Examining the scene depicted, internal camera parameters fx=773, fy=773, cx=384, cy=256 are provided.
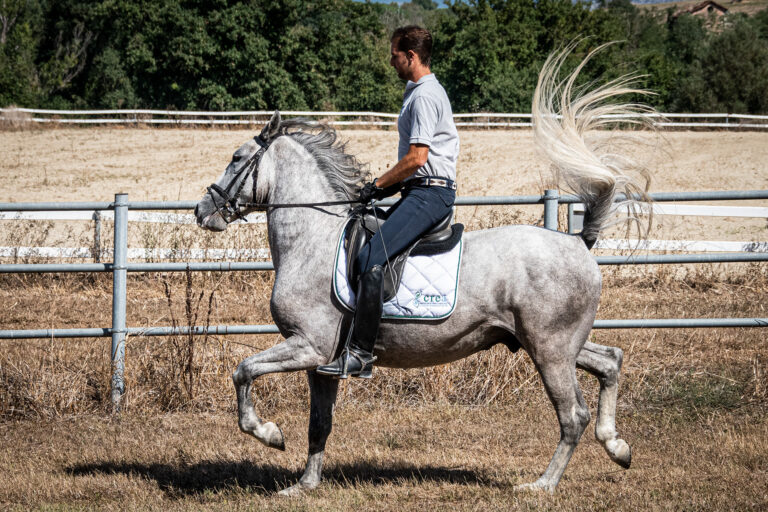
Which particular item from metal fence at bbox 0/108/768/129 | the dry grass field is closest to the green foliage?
metal fence at bbox 0/108/768/129

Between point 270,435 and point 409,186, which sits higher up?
point 409,186

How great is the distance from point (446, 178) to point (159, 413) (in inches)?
150

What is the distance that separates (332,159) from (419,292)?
1177 millimetres

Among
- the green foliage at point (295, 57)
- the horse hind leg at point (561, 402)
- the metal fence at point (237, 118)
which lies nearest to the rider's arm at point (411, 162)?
the horse hind leg at point (561, 402)

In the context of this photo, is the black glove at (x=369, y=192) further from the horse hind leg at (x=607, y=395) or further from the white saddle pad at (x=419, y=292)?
the horse hind leg at (x=607, y=395)

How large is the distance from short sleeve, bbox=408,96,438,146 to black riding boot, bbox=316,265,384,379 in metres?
0.85

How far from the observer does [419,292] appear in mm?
5031

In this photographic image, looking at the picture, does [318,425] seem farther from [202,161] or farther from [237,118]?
[237,118]

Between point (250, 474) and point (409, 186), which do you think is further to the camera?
point (250, 474)

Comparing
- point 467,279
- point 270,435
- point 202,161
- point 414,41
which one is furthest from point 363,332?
point 202,161

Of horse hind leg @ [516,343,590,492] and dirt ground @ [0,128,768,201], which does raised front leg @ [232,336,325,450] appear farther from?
dirt ground @ [0,128,768,201]

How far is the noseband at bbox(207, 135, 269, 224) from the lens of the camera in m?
5.31

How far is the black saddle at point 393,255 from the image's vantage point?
16.4 ft

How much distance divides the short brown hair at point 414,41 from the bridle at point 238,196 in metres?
1.06
